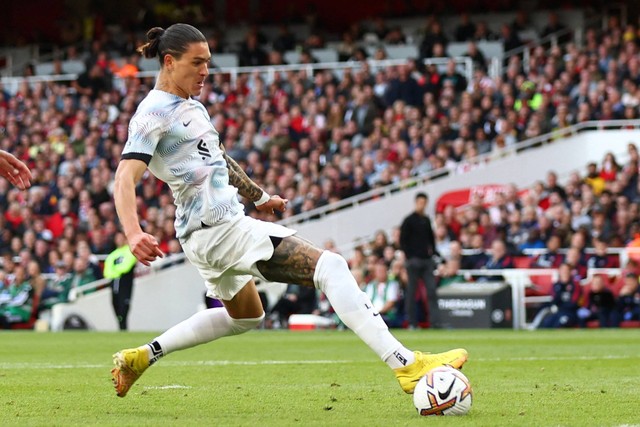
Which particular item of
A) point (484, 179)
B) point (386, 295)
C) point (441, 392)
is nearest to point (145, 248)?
point (441, 392)

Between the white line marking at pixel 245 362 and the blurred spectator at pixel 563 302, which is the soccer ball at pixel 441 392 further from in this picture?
the blurred spectator at pixel 563 302

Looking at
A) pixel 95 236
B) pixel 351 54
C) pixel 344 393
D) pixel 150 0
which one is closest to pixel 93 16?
pixel 150 0

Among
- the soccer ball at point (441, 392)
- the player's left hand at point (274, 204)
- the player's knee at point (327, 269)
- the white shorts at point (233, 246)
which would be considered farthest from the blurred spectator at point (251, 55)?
the soccer ball at point (441, 392)

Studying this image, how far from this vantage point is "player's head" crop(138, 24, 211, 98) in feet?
23.3

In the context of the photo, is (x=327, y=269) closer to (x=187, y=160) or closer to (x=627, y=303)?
(x=187, y=160)

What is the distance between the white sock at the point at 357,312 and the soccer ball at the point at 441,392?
0.55 ft

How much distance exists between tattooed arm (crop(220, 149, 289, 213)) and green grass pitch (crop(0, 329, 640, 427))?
1165mm

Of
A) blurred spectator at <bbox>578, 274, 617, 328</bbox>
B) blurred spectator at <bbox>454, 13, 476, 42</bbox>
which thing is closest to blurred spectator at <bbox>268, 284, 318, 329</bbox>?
blurred spectator at <bbox>578, 274, 617, 328</bbox>

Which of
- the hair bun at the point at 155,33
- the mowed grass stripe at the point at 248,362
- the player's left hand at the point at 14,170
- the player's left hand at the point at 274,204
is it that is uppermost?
the hair bun at the point at 155,33

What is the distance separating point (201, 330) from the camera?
25.0 ft

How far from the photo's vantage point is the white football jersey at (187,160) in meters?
7.02

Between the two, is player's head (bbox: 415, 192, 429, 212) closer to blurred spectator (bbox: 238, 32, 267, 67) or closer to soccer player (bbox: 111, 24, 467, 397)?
soccer player (bbox: 111, 24, 467, 397)

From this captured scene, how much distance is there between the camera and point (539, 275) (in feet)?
67.6

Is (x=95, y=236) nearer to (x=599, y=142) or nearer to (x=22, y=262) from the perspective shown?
(x=22, y=262)
